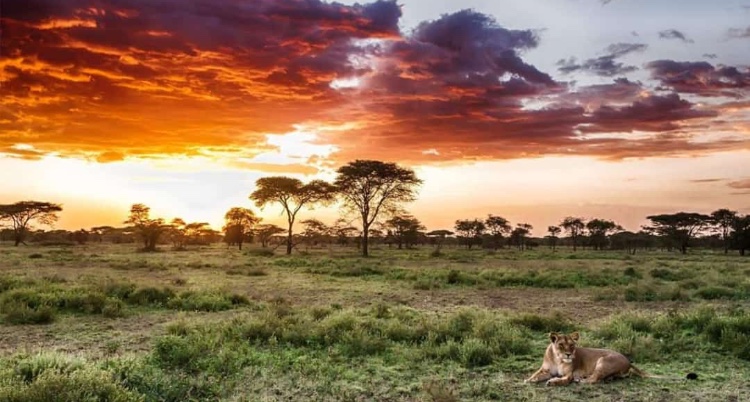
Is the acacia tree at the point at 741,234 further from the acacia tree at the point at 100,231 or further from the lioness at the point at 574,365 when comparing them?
the acacia tree at the point at 100,231

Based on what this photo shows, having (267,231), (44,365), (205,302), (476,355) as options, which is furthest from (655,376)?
(267,231)

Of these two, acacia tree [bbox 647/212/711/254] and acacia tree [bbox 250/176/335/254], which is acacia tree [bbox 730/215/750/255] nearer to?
acacia tree [bbox 647/212/711/254]

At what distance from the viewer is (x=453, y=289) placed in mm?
23234

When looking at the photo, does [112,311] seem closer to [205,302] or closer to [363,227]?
[205,302]

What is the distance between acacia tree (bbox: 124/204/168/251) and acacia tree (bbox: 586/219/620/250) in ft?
249

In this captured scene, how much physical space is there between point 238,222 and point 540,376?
86.8 m

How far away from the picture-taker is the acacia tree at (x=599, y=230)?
10206cm

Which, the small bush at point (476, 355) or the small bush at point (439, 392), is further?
the small bush at point (476, 355)

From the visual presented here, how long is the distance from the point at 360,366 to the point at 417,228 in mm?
88349

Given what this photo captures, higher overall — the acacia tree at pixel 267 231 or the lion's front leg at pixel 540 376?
the acacia tree at pixel 267 231

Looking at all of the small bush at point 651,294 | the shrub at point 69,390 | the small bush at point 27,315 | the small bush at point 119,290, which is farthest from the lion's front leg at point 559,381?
the small bush at point 119,290

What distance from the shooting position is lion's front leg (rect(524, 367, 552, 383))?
8.27 meters

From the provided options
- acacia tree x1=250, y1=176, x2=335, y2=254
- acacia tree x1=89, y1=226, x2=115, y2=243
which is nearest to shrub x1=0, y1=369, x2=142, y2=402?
acacia tree x1=250, y1=176, x2=335, y2=254

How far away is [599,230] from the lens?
10381 centimetres
